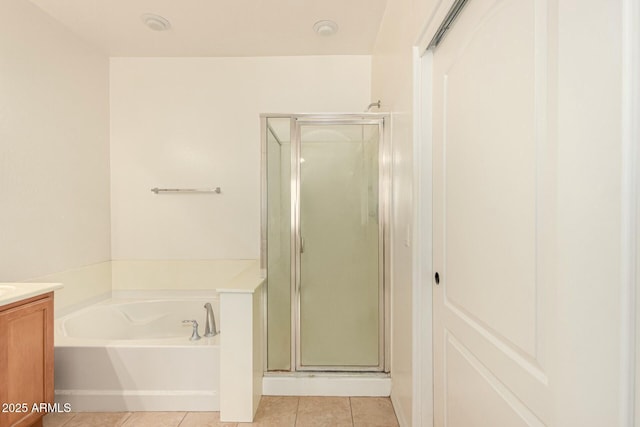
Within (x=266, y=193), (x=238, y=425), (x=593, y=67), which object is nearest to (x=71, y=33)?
(x=266, y=193)

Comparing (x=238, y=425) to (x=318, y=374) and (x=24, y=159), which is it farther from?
(x=24, y=159)

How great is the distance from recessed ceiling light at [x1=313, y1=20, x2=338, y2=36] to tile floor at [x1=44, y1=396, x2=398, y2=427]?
258 cm

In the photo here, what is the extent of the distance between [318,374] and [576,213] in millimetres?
2104

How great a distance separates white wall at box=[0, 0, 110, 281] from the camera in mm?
2152

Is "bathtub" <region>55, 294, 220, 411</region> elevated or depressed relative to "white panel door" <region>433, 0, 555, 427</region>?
Result: depressed

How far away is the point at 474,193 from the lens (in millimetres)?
1112

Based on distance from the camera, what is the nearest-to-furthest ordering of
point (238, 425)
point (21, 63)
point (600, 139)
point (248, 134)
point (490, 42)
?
point (600, 139), point (490, 42), point (238, 425), point (21, 63), point (248, 134)

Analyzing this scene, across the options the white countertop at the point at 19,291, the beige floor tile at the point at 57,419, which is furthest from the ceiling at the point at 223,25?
the beige floor tile at the point at 57,419

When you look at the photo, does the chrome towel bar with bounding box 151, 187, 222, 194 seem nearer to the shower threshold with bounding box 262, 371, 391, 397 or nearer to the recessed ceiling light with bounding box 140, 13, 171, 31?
the recessed ceiling light with bounding box 140, 13, 171, 31

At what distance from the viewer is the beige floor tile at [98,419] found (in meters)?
2.01

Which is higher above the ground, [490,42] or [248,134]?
[248,134]

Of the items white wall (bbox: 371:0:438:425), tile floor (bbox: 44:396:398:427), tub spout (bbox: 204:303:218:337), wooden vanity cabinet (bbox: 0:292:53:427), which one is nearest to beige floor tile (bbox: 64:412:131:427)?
tile floor (bbox: 44:396:398:427)

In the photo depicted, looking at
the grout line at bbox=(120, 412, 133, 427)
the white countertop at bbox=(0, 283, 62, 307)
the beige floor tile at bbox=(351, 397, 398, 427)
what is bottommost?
the beige floor tile at bbox=(351, 397, 398, 427)

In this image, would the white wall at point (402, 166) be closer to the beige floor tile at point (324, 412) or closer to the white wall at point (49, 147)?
the beige floor tile at point (324, 412)
